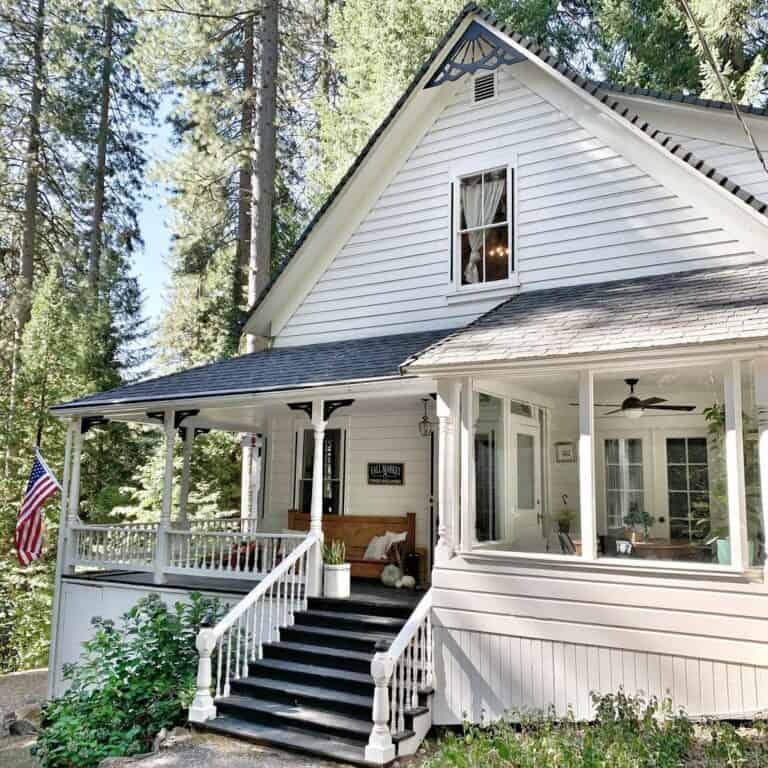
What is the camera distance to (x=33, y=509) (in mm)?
11227

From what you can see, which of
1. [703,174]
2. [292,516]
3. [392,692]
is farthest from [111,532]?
[703,174]

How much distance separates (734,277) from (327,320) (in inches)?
247

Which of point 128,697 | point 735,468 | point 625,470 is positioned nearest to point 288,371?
point 128,697

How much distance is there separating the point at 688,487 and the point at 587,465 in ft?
3.76

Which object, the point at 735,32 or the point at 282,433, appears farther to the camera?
the point at 735,32

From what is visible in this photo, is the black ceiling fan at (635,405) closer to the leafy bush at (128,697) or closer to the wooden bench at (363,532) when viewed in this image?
the wooden bench at (363,532)

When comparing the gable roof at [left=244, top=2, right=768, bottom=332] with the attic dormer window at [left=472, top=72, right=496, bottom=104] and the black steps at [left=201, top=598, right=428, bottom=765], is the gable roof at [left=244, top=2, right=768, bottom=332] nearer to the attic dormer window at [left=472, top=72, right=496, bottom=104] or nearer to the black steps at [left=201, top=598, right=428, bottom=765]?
the attic dormer window at [left=472, top=72, right=496, bottom=104]

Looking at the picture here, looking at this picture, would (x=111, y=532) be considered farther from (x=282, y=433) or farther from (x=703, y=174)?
(x=703, y=174)

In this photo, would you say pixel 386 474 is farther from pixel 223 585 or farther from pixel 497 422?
pixel 497 422

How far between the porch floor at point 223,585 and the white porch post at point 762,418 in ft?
12.8

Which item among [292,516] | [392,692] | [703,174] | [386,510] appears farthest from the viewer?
[292,516]

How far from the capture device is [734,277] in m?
A: 7.72

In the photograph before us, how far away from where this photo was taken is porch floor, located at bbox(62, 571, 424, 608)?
8.63 m

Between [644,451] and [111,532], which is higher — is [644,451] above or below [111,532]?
above
